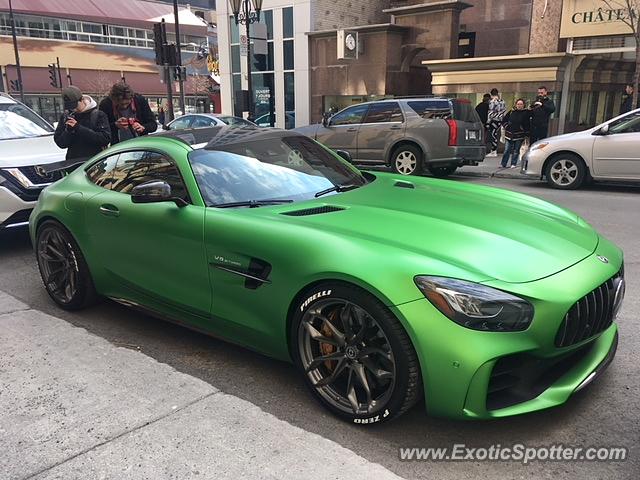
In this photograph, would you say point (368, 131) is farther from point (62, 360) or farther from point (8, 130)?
point (62, 360)

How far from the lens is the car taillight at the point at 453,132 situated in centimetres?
1130

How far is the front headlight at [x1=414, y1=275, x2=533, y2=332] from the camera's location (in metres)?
2.42

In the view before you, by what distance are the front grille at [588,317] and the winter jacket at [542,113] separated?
1135 cm

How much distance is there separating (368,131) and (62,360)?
959 cm

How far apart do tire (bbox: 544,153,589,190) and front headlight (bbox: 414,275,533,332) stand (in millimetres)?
8674

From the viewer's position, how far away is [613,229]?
23.1 feet

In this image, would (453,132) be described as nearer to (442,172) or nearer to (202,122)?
(442,172)

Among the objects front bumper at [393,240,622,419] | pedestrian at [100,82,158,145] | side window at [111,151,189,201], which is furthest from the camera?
pedestrian at [100,82,158,145]

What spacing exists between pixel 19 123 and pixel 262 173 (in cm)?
557

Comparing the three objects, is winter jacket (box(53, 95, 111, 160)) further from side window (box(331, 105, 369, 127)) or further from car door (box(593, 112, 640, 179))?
car door (box(593, 112, 640, 179))

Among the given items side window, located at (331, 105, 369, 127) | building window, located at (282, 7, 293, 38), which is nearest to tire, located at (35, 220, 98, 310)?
side window, located at (331, 105, 369, 127)

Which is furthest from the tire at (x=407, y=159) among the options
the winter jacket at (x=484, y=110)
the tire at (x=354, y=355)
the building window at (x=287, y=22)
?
the building window at (x=287, y=22)

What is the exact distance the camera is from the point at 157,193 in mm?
3445

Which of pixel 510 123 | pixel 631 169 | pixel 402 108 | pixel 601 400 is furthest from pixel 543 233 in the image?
pixel 510 123
